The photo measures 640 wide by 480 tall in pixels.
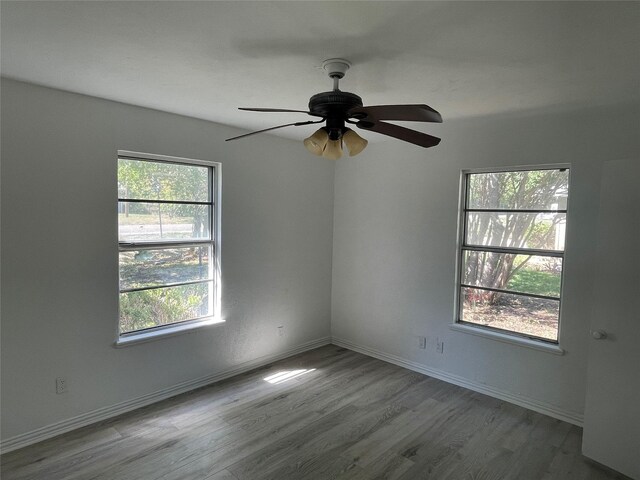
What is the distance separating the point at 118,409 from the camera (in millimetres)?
2982

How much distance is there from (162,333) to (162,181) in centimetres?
128

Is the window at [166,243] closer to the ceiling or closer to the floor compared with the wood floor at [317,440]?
closer to the ceiling

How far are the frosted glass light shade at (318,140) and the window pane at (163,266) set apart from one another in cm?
184

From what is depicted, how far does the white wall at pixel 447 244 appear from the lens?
2887 millimetres

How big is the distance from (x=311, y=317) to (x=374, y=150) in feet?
6.73

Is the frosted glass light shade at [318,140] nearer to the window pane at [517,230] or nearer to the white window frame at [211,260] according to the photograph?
the white window frame at [211,260]

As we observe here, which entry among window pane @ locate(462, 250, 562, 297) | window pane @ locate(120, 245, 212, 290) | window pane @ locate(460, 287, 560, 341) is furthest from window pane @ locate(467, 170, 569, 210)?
window pane @ locate(120, 245, 212, 290)

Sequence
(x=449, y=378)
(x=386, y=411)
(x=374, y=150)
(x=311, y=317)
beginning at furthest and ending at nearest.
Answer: (x=311, y=317)
(x=374, y=150)
(x=449, y=378)
(x=386, y=411)

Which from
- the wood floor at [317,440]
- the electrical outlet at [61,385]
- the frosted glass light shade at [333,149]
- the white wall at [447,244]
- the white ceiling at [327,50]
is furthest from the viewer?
the white wall at [447,244]

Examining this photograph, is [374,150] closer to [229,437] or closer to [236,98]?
[236,98]

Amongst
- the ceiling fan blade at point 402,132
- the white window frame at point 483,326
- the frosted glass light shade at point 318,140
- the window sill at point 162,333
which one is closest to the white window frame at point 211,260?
the window sill at point 162,333

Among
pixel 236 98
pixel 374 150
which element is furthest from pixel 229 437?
pixel 374 150

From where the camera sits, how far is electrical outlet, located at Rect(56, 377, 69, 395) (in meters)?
2.68

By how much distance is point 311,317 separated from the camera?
4.52 metres
